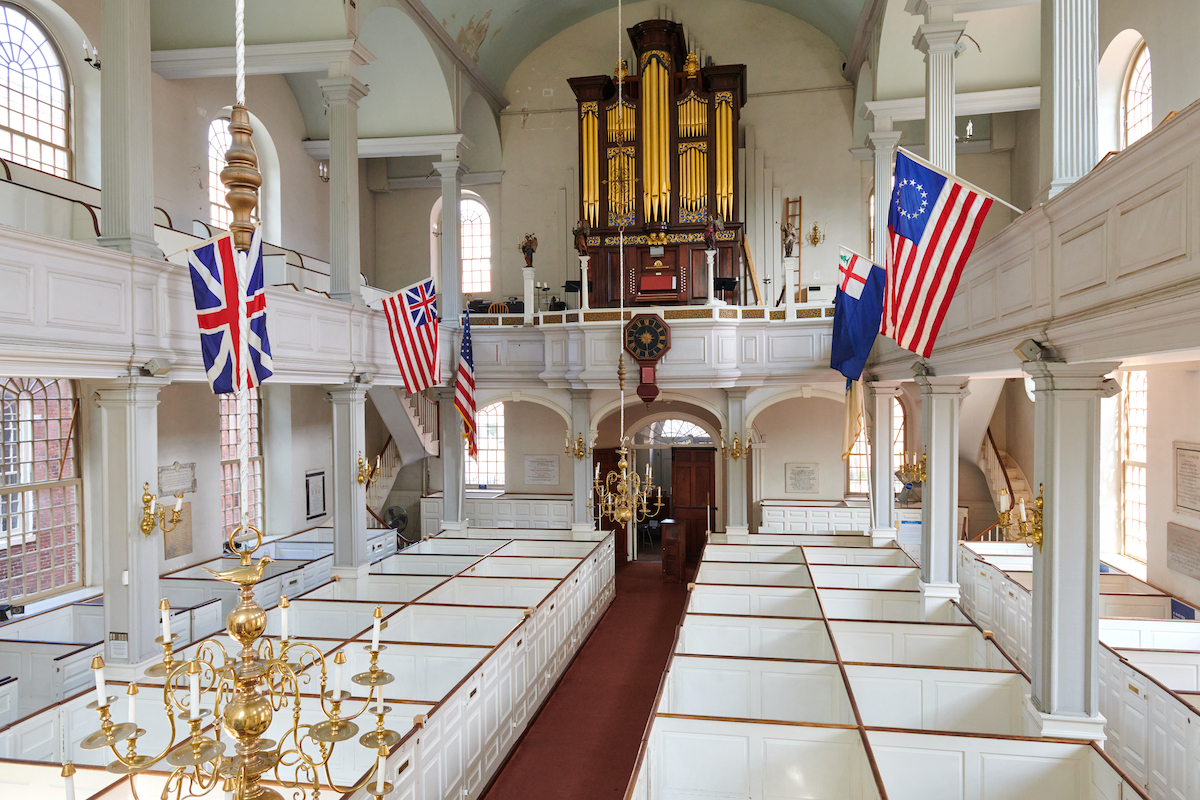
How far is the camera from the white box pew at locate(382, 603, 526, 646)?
9.75 m

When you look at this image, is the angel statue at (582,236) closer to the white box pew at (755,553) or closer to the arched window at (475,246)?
the arched window at (475,246)

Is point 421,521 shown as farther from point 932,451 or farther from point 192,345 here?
point 932,451

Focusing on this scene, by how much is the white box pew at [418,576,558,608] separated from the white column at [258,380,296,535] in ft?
23.4

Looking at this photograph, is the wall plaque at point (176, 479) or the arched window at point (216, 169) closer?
the wall plaque at point (176, 479)

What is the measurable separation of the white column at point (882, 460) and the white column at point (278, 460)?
40.1ft

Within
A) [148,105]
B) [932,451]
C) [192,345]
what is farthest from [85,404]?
[932,451]

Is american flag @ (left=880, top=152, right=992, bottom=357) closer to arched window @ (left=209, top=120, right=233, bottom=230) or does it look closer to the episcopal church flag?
the episcopal church flag

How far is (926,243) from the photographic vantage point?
257 inches

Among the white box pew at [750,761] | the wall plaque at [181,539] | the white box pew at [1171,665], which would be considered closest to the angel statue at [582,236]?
the wall plaque at [181,539]

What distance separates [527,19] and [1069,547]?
1644cm

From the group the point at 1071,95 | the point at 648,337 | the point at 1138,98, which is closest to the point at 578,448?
the point at 648,337

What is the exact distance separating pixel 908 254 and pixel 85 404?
12.3 m

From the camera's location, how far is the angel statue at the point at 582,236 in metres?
15.2

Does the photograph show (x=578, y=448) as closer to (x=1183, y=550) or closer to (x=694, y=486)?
(x=694, y=486)
